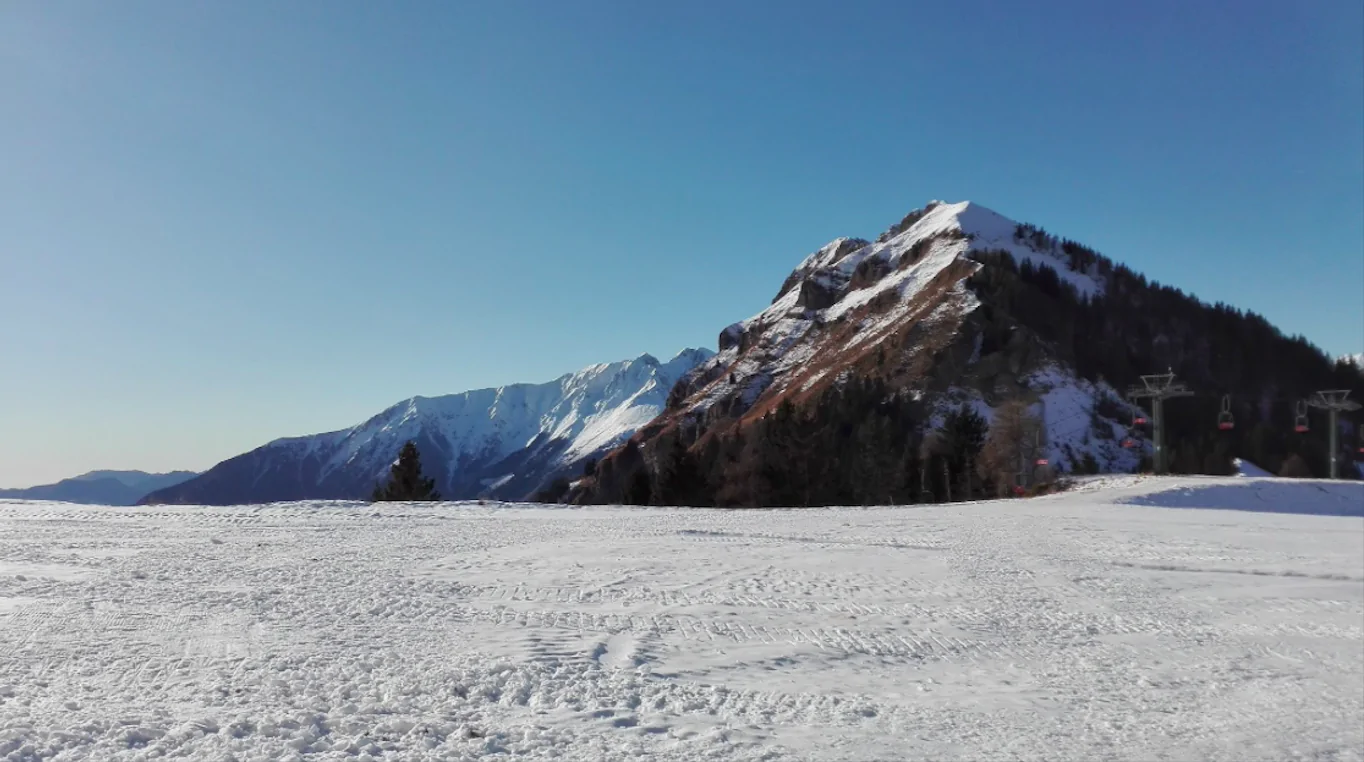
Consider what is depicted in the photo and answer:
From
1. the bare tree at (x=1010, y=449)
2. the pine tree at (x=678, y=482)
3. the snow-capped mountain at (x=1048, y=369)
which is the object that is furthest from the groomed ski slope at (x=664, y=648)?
the snow-capped mountain at (x=1048, y=369)

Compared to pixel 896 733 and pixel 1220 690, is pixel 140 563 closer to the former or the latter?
pixel 896 733

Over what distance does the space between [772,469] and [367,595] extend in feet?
129

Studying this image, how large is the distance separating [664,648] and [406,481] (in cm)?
3926

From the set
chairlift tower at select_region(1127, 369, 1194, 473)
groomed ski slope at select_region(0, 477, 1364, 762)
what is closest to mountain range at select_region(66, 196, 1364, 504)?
chairlift tower at select_region(1127, 369, 1194, 473)

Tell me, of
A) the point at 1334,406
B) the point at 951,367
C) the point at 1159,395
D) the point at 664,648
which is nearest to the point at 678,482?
the point at 1159,395

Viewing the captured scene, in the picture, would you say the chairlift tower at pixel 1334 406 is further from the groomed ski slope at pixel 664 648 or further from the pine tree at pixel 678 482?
the pine tree at pixel 678 482

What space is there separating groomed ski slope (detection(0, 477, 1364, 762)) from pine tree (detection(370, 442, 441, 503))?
2581 cm

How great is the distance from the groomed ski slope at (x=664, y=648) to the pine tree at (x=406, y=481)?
25.8m

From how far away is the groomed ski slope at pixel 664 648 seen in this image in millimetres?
7535

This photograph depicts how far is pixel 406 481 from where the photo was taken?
46656mm

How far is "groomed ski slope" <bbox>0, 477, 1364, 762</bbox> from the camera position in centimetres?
754

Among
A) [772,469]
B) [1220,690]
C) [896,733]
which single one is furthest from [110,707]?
[772,469]

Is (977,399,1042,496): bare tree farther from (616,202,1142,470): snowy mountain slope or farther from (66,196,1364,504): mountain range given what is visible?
(616,202,1142,470): snowy mountain slope

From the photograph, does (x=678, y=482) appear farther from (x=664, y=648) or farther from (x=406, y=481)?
(x=664, y=648)
